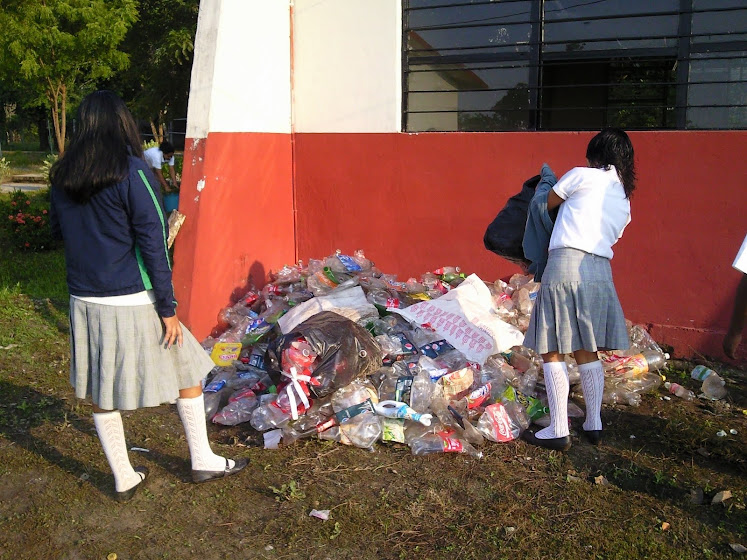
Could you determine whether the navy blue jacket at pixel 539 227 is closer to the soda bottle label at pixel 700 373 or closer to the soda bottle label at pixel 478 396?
the soda bottle label at pixel 478 396

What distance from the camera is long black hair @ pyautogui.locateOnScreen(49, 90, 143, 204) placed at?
9.33 feet

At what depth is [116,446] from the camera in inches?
128

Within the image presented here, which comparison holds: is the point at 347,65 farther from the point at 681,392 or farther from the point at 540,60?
the point at 681,392

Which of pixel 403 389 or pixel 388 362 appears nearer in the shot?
pixel 403 389

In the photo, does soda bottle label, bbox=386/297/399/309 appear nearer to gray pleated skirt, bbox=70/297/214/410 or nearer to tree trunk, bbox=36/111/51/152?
gray pleated skirt, bbox=70/297/214/410

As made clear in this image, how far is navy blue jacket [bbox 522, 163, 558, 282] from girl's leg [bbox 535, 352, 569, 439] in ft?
1.50

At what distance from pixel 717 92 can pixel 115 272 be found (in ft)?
14.8

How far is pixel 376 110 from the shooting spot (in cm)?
588

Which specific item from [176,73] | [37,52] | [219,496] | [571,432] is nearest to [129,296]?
[219,496]

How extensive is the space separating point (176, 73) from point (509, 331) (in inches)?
359

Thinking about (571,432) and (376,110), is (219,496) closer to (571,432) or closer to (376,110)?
(571,432)

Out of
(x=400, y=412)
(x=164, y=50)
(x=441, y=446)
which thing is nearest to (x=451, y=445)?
(x=441, y=446)

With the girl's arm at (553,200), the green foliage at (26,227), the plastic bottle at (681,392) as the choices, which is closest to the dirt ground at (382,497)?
the plastic bottle at (681,392)

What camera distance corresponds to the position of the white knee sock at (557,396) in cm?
371
